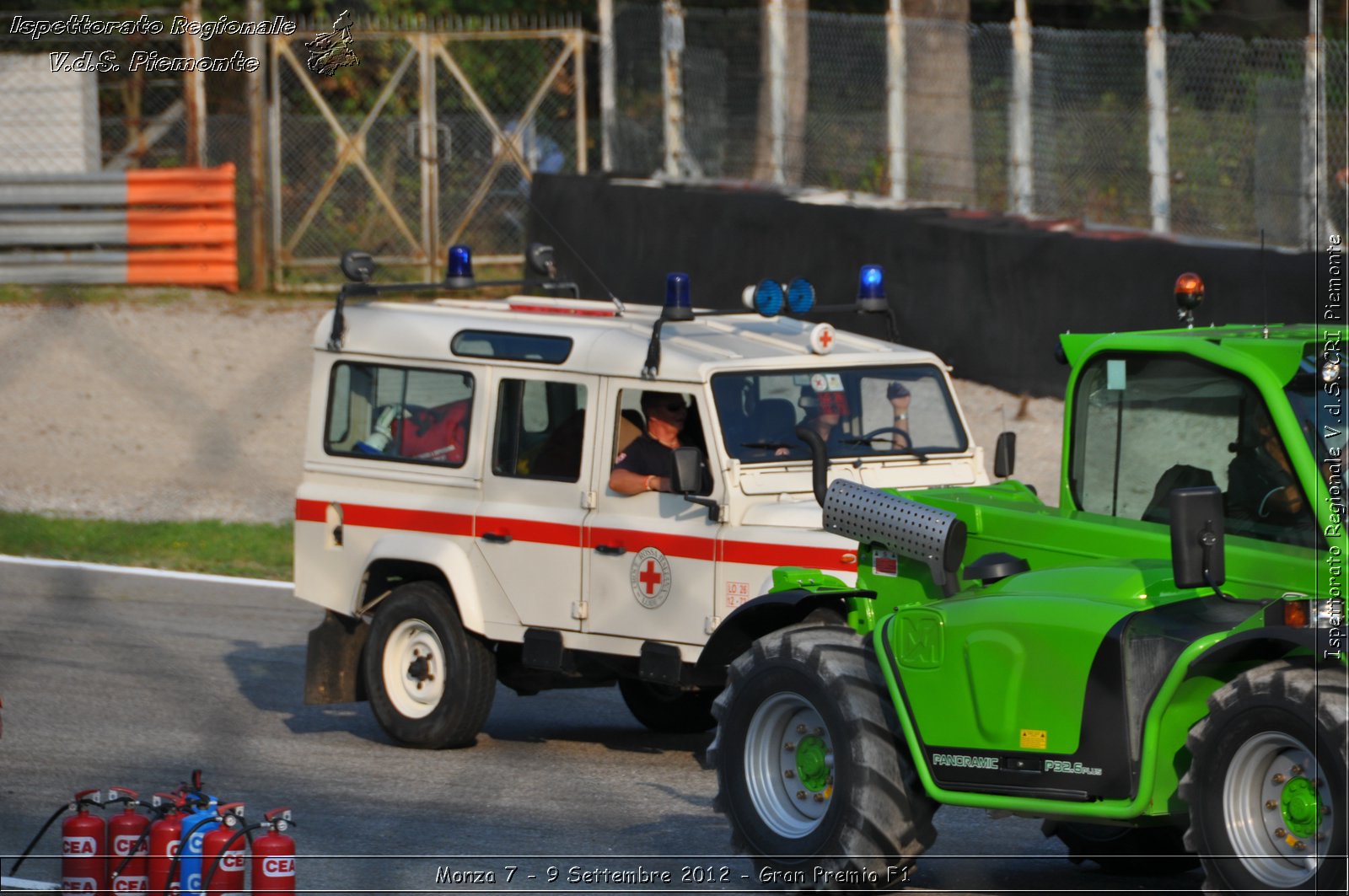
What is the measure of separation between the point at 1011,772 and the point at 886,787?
0.45 m

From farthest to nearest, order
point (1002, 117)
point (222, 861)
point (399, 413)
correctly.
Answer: point (1002, 117)
point (399, 413)
point (222, 861)

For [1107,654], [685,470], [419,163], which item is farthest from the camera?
[419,163]

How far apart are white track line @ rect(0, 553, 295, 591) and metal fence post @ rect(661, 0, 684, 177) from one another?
10077mm

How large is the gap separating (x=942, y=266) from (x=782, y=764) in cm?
1061

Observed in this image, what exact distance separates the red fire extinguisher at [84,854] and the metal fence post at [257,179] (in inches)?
739

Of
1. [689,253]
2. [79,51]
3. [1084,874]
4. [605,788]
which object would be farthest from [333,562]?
[79,51]

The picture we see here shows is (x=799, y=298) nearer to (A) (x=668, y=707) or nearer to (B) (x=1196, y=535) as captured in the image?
(A) (x=668, y=707)

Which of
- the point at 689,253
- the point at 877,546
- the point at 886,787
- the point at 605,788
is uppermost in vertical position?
the point at 689,253

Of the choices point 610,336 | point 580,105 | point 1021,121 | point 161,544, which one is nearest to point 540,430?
point 610,336

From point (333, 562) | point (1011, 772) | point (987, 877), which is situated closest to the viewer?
point (1011, 772)

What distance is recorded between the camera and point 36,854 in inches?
302

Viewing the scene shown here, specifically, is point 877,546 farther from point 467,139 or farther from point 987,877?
point 467,139

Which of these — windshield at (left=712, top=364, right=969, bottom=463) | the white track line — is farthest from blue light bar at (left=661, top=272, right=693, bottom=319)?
the white track line

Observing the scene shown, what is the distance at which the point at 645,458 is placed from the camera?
9.56m
